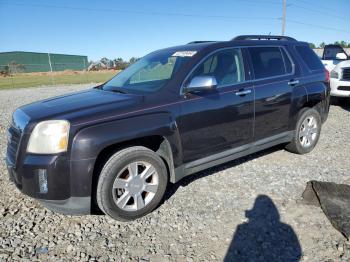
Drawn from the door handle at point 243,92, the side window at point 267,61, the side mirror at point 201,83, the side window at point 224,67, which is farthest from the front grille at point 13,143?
the side window at point 267,61

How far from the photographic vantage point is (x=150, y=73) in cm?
429

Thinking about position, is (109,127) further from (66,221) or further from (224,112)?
(224,112)

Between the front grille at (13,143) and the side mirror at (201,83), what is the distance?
1.93 metres

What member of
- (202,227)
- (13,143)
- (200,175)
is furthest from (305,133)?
(13,143)

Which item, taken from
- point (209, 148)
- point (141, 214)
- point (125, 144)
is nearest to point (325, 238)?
point (209, 148)

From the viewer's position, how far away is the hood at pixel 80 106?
10.1ft

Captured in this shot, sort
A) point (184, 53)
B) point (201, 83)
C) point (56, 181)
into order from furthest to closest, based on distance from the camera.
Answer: point (184, 53) → point (201, 83) → point (56, 181)

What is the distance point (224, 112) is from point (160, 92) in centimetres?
89

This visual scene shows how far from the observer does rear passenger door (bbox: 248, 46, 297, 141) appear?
14.1 ft

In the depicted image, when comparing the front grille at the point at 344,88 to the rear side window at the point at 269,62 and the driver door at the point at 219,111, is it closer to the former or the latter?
the rear side window at the point at 269,62

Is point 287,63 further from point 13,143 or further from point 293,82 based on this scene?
point 13,143

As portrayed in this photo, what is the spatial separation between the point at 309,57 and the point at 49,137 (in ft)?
14.5

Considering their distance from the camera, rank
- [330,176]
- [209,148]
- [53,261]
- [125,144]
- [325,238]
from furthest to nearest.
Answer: [330,176] < [209,148] < [125,144] < [325,238] < [53,261]

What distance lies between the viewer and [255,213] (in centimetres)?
348
